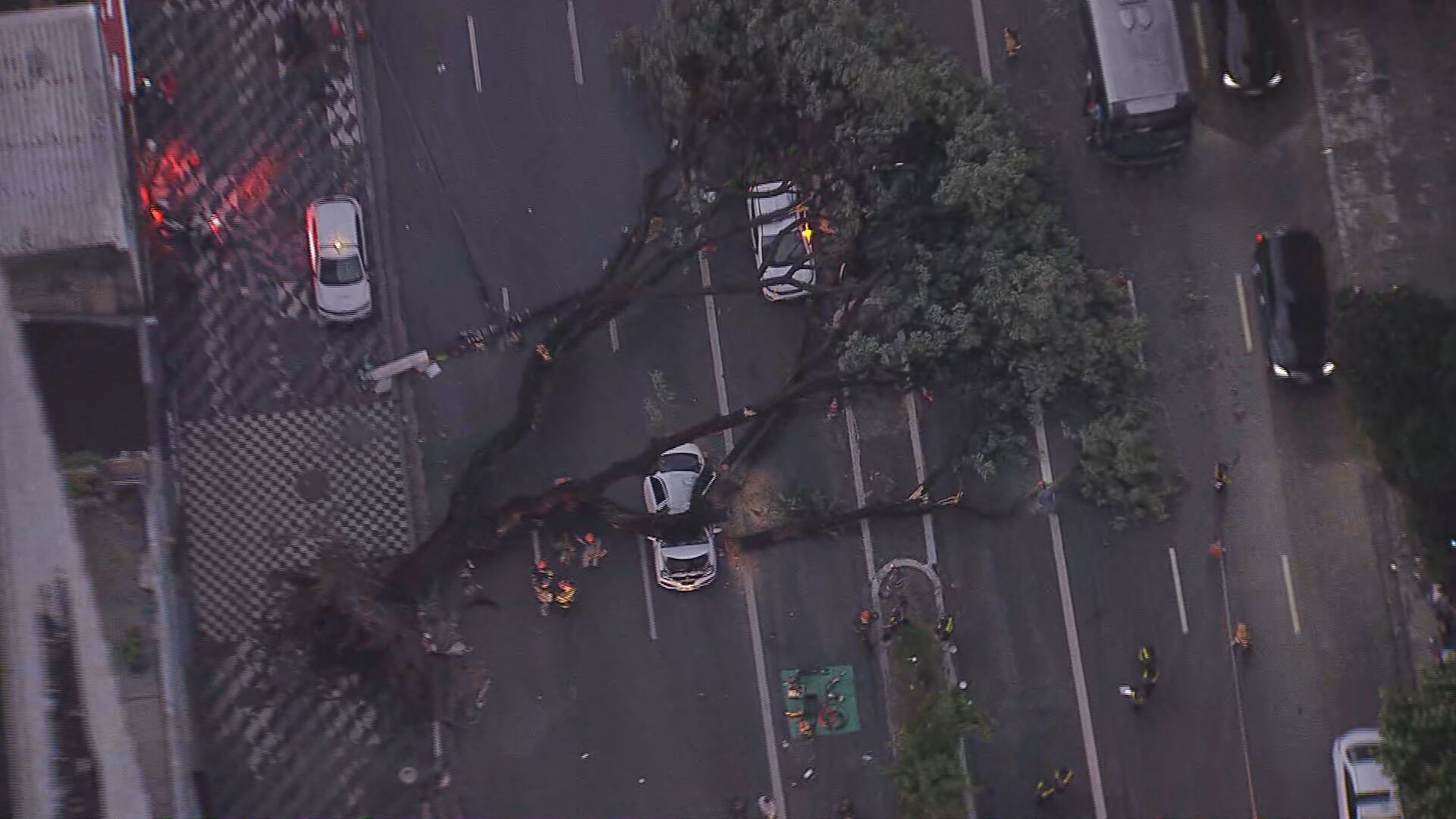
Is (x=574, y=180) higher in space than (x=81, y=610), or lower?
higher

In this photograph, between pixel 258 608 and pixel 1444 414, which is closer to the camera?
pixel 1444 414

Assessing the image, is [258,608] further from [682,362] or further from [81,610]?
[682,362]

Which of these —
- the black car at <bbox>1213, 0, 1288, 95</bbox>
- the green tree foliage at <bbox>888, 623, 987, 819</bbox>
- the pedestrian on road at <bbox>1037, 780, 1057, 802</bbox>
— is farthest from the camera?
the black car at <bbox>1213, 0, 1288, 95</bbox>

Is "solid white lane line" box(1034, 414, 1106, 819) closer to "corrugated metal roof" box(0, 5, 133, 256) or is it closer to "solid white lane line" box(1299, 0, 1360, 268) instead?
"solid white lane line" box(1299, 0, 1360, 268)

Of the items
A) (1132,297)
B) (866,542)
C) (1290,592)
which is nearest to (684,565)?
(866,542)

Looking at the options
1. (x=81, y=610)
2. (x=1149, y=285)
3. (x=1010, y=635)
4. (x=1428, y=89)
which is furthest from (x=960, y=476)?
(x=81, y=610)

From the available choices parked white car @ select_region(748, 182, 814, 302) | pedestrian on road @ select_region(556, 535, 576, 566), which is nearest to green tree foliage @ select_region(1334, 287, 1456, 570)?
parked white car @ select_region(748, 182, 814, 302)
